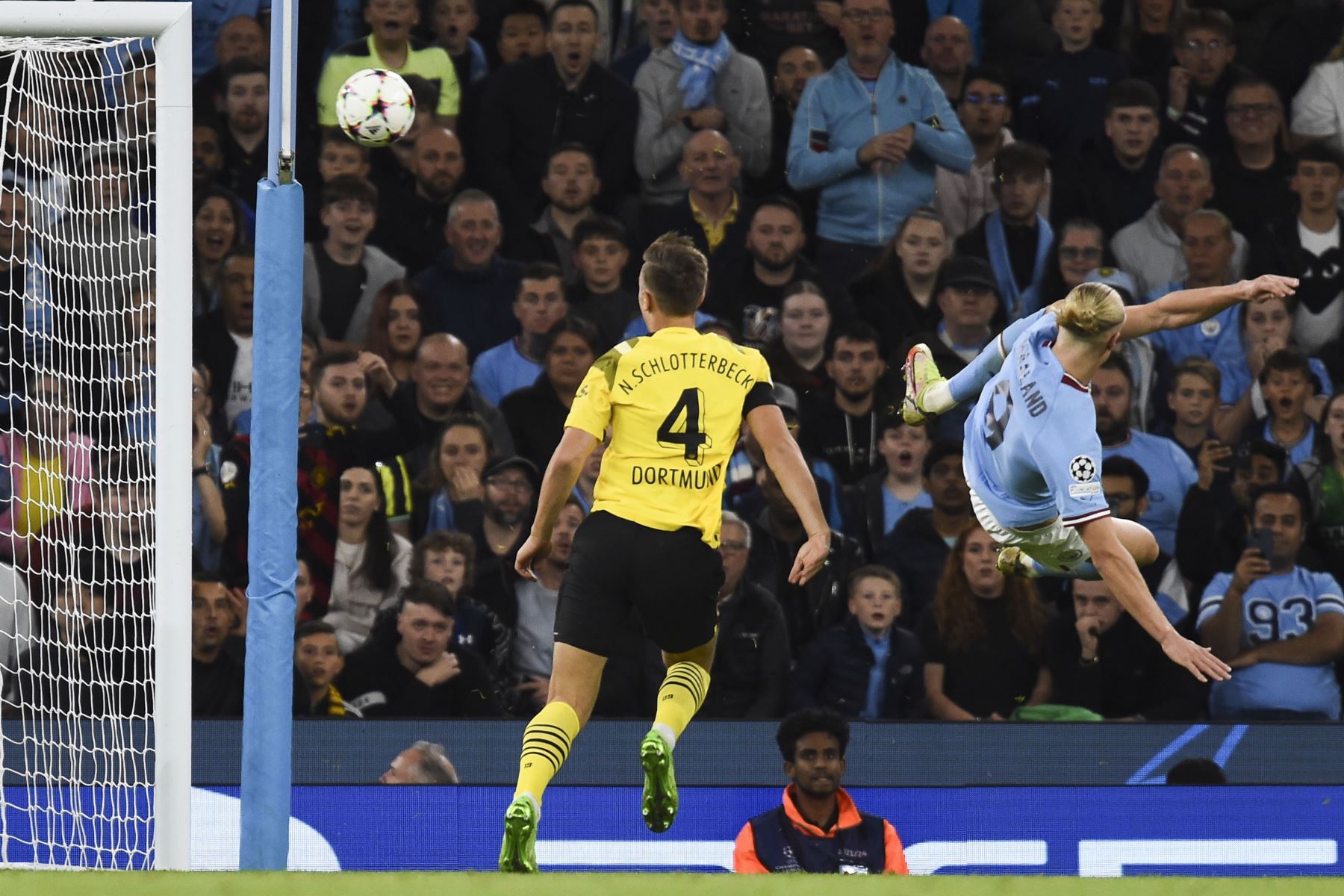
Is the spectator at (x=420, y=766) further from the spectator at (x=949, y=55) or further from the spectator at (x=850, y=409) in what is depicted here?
the spectator at (x=949, y=55)

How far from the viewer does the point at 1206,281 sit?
9727 mm

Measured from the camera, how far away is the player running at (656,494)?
6059 mm

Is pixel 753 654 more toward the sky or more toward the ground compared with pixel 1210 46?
more toward the ground

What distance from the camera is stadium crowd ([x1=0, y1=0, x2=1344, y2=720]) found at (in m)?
8.74

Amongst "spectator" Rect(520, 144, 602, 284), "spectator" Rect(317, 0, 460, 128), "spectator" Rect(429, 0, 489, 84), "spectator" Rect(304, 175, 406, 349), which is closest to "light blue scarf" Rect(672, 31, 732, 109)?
"spectator" Rect(520, 144, 602, 284)

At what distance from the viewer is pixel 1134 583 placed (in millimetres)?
5996

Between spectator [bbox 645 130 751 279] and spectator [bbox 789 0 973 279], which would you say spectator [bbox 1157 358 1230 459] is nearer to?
spectator [bbox 789 0 973 279]

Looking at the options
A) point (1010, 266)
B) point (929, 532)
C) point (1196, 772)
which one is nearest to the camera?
point (1196, 772)

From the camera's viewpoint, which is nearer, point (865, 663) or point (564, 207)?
point (865, 663)

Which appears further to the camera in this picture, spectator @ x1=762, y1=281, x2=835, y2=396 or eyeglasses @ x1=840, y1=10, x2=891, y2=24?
eyeglasses @ x1=840, y1=10, x2=891, y2=24

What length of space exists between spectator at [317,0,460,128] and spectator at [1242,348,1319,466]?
4296 mm

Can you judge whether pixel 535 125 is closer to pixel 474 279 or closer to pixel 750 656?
pixel 474 279

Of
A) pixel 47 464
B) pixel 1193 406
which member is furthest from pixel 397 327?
pixel 1193 406

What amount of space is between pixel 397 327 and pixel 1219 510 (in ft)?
13.3
